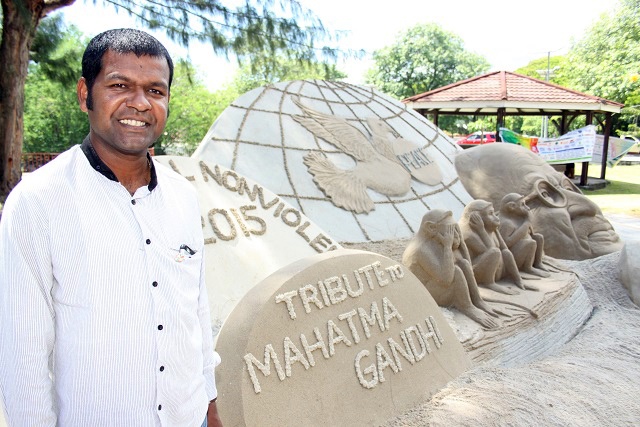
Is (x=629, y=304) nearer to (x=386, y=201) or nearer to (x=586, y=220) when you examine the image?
(x=586, y=220)

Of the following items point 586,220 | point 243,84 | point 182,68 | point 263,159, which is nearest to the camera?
point 263,159

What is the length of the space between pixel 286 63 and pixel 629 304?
528 centimetres

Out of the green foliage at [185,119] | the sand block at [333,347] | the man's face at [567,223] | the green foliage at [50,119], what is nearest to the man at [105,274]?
the sand block at [333,347]

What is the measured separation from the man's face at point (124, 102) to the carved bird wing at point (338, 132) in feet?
15.4

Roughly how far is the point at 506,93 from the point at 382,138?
7.19m

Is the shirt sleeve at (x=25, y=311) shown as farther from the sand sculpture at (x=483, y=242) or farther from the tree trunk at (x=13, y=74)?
the tree trunk at (x=13, y=74)

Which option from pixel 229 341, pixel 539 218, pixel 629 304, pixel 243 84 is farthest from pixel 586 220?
pixel 243 84

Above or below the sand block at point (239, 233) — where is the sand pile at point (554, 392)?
below

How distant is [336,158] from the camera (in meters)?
5.81

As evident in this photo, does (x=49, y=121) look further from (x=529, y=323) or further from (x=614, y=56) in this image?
(x=614, y=56)

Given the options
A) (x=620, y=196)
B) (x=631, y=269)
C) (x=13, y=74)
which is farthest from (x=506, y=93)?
(x=13, y=74)

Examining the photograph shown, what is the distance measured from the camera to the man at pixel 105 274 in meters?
1.12

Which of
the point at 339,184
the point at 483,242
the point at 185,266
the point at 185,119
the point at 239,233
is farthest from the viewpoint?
the point at 185,119

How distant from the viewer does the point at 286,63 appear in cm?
752
